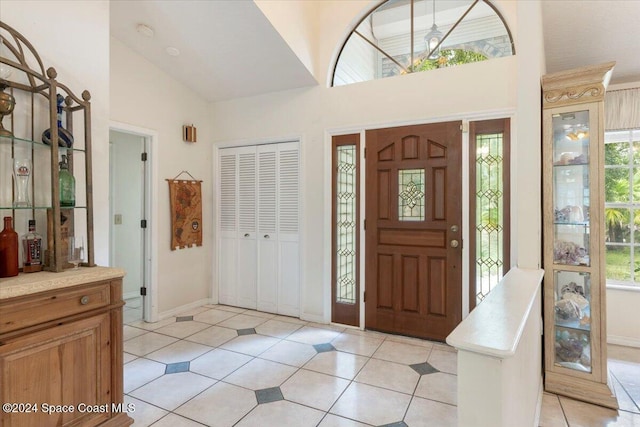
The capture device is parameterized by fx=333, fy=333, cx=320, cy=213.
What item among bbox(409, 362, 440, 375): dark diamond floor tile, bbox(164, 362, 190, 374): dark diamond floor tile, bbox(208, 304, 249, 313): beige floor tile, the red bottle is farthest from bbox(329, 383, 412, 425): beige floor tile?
bbox(208, 304, 249, 313): beige floor tile

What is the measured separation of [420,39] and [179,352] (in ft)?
12.0

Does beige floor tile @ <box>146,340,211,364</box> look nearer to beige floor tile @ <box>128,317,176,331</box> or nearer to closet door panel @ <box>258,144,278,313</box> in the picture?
beige floor tile @ <box>128,317,176,331</box>

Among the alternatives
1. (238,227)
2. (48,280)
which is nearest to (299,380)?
(48,280)

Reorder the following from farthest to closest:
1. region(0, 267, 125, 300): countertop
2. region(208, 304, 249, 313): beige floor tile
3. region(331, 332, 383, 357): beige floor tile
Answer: region(208, 304, 249, 313): beige floor tile
region(331, 332, 383, 357): beige floor tile
region(0, 267, 125, 300): countertop

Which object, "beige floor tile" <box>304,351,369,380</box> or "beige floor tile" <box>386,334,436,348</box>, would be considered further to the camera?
"beige floor tile" <box>386,334,436,348</box>

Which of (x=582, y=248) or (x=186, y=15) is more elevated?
(x=186, y=15)

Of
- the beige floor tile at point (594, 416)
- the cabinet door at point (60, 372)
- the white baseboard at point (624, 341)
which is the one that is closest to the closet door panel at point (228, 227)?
the cabinet door at point (60, 372)

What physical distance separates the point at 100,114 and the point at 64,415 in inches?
67.0

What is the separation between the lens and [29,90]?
1765 mm

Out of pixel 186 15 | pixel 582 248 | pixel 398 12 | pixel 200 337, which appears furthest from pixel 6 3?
pixel 582 248

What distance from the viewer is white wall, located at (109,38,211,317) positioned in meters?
3.27

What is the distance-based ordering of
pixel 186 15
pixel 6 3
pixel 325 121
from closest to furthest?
pixel 6 3 < pixel 186 15 < pixel 325 121

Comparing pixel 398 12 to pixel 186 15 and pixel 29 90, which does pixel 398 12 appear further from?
pixel 29 90

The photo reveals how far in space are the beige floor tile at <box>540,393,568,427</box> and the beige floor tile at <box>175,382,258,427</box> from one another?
178 cm
